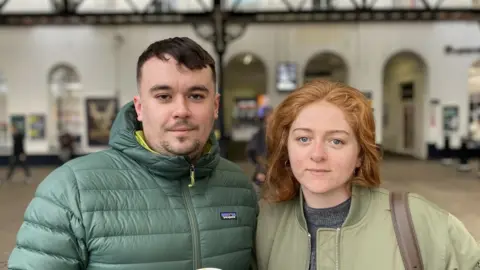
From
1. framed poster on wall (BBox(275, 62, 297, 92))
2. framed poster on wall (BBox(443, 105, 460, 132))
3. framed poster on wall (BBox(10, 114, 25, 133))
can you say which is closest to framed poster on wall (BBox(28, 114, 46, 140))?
framed poster on wall (BBox(10, 114, 25, 133))

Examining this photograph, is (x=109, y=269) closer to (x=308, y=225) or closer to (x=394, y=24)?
(x=308, y=225)

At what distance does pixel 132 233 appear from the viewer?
142 centimetres

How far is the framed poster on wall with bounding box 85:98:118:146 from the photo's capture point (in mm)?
15938

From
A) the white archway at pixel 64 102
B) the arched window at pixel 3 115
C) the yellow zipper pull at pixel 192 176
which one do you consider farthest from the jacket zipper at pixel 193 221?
the arched window at pixel 3 115

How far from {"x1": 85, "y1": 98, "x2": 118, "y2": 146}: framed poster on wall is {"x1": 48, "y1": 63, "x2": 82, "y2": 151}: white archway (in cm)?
46

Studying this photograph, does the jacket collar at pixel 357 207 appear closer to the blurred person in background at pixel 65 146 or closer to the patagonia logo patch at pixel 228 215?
the patagonia logo patch at pixel 228 215

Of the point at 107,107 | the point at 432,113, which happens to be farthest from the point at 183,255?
the point at 432,113

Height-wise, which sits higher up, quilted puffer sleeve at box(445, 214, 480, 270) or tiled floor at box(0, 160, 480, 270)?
quilted puffer sleeve at box(445, 214, 480, 270)

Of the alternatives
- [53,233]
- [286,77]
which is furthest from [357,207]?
[286,77]

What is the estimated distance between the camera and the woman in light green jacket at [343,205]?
142cm

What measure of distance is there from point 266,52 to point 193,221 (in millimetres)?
14928

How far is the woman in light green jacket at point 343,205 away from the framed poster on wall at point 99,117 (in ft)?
49.5

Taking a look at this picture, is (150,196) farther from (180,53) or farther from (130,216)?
(180,53)

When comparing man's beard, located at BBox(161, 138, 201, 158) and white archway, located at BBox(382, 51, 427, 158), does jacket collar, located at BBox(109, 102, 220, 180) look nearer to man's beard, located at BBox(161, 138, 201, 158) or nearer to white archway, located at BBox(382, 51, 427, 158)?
man's beard, located at BBox(161, 138, 201, 158)
